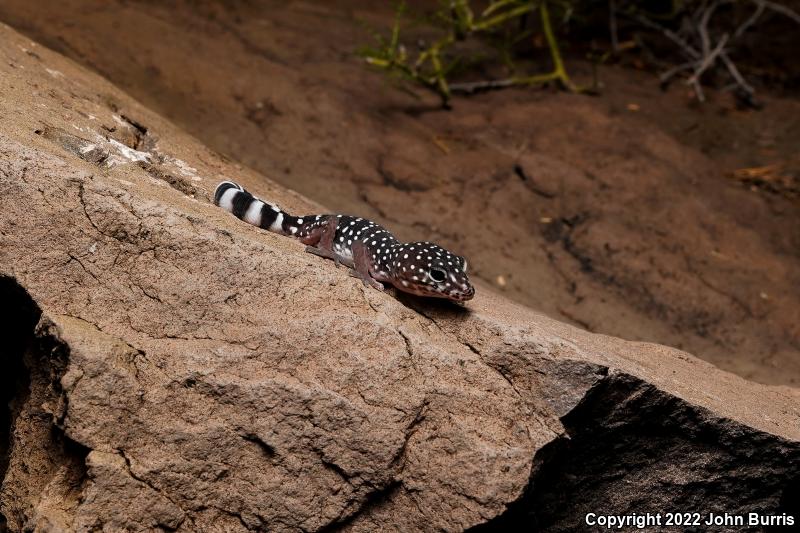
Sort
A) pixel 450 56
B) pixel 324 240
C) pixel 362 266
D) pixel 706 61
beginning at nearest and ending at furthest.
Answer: pixel 362 266 → pixel 324 240 → pixel 706 61 → pixel 450 56

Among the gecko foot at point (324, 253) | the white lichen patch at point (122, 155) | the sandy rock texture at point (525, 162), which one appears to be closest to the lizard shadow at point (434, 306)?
the gecko foot at point (324, 253)

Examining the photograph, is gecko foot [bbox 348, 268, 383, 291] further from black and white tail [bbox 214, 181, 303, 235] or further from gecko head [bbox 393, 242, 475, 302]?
black and white tail [bbox 214, 181, 303, 235]

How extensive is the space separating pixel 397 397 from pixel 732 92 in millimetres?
8771

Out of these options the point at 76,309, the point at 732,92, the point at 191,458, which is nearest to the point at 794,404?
the point at 191,458

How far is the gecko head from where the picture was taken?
4258 millimetres

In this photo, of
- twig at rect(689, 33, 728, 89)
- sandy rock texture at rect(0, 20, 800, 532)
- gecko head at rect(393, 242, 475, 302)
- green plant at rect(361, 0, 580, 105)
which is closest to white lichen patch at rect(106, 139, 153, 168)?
sandy rock texture at rect(0, 20, 800, 532)

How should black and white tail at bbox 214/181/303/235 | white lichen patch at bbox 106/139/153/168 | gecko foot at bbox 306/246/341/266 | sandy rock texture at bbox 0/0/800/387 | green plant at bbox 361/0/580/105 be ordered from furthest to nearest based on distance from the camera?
green plant at bbox 361/0/580/105 < sandy rock texture at bbox 0/0/800/387 < black and white tail at bbox 214/181/303/235 < white lichen patch at bbox 106/139/153/168 < gecko foot at bbox 306/246/341/266

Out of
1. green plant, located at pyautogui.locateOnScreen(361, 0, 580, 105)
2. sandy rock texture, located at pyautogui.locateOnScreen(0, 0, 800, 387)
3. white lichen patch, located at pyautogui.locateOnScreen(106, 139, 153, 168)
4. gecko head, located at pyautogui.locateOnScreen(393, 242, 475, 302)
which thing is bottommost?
sandy rock texture, located at pyautogui.locateOnScreen(0, 0, 800, 387)

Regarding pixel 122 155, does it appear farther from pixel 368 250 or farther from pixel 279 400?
pixel 279 400

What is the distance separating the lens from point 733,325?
7.51 m

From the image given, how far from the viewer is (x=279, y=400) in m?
3.89

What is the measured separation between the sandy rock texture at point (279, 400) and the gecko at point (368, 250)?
18cm

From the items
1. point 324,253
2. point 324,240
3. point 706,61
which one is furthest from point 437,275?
point 706,61

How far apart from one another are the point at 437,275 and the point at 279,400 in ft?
3.33
